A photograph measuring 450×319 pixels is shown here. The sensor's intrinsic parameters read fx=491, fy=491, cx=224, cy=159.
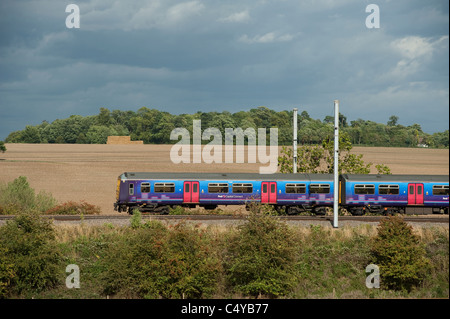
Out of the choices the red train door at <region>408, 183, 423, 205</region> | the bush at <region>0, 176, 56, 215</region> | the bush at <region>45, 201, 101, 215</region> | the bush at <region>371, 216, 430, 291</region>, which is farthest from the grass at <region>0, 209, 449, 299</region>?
the bush at <region>0, 176, 56, 215</region>

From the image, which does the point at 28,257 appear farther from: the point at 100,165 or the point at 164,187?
the point at 100,165

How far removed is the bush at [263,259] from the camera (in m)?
21.5

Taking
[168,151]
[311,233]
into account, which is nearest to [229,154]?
[168,151]

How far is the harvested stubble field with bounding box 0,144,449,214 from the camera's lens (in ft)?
224

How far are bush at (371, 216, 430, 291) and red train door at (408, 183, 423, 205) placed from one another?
9.90 m

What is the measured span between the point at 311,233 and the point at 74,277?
1223cm

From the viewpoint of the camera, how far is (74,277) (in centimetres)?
2325

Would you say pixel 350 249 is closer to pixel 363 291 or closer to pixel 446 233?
pixel 363 291

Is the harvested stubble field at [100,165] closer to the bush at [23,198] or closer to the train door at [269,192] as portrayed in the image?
the bush at [23,198]

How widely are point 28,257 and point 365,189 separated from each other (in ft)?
70.0

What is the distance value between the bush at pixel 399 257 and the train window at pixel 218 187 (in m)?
12.2

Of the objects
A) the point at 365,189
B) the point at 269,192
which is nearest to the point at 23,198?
the point at 269,192

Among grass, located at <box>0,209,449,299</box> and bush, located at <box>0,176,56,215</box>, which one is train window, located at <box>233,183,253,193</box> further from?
bush, located at <box>0,176,56,215</box>
